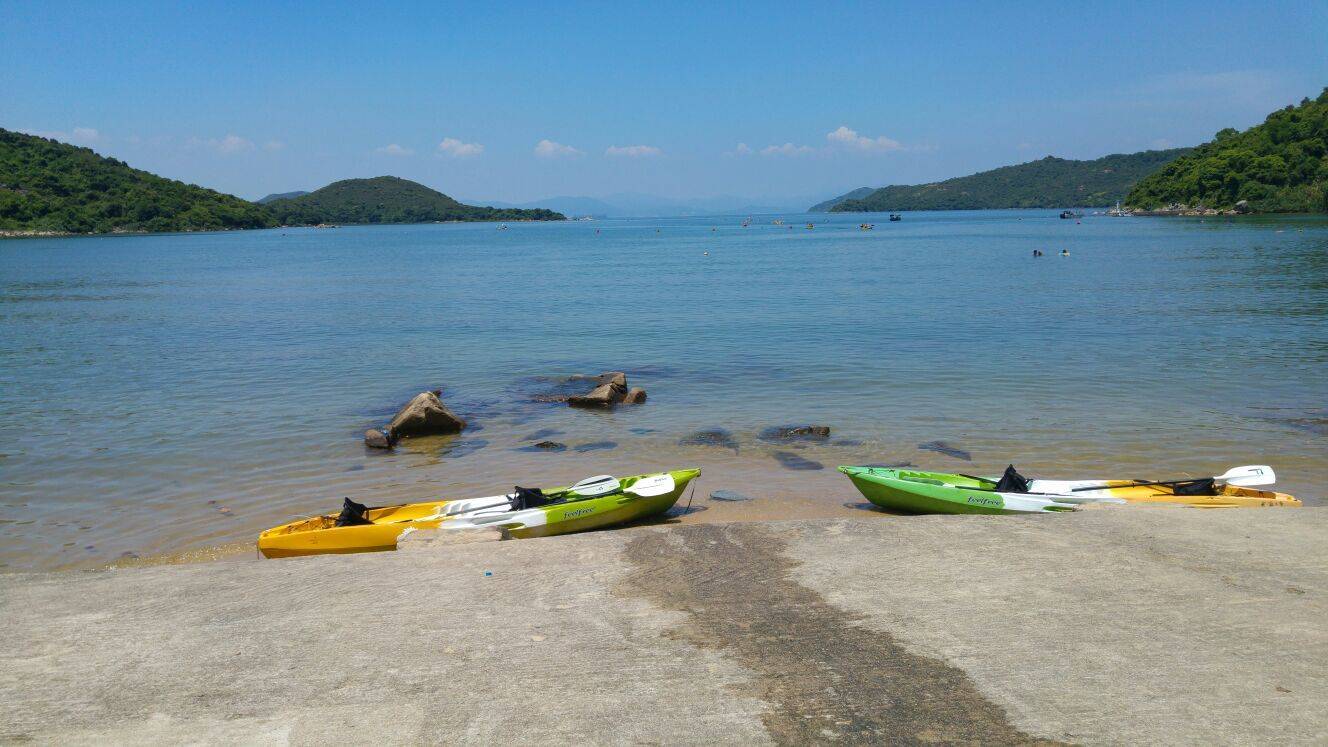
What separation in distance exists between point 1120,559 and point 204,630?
8460 millimetres

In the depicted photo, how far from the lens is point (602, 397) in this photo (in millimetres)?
19625

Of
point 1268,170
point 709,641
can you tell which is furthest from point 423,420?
point 1268,170

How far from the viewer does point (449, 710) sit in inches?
229

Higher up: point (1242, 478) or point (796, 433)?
point (1242, 478)

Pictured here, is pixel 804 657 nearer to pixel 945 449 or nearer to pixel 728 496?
pixel 728 496

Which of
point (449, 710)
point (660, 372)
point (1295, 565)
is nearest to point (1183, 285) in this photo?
point (660, 372)

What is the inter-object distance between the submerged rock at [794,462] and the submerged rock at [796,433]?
2.90 ft

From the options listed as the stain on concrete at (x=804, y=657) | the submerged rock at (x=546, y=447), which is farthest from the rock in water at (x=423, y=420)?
the stain on concrete at (x=804, y=657)

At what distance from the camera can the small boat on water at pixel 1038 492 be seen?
1117 cm

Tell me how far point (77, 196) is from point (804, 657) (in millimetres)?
202386

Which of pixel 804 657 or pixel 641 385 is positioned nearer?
pixel 804 657

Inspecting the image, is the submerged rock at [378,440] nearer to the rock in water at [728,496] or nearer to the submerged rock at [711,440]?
the submerged rock at [711,440]

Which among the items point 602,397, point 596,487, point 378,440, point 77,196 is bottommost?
point 378,440

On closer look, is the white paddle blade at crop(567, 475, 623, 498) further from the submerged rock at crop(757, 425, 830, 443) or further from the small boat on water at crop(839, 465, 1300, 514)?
the submerged rock at crop(757, 425, 830, 443)
